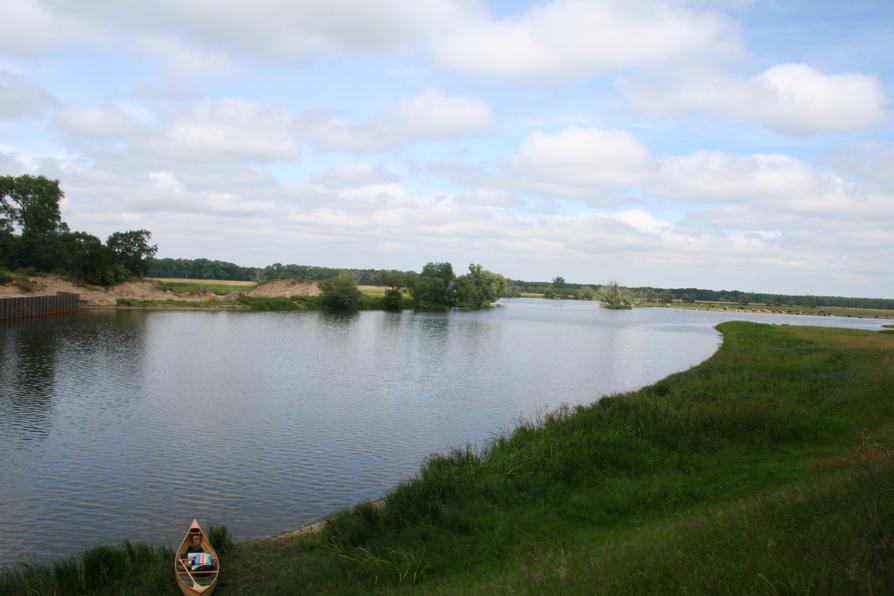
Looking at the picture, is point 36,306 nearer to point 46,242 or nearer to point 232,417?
point 46,242

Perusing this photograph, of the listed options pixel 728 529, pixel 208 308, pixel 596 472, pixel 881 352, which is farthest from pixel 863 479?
pixel 208 308

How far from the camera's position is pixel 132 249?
3784 inches

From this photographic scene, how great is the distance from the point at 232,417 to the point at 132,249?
276 feet

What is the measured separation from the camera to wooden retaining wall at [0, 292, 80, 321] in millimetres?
62219

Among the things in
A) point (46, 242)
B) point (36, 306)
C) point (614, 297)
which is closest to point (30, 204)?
point (46, 242)

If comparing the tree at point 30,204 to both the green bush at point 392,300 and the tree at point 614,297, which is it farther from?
the tree at point 614,297

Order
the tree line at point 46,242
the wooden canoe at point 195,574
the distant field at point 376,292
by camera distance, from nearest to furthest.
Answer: the wooden canoe at point 195,574
the tree line at point 46,242
the distant field at point 376,292

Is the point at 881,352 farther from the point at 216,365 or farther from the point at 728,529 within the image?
the point at 216,365

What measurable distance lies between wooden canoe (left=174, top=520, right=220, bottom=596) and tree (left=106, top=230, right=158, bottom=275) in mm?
95931

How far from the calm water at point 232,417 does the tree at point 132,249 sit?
145ft

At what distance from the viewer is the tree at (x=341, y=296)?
109000mm

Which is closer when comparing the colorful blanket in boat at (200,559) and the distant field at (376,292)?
the colorful blanket in boat at (200,559)

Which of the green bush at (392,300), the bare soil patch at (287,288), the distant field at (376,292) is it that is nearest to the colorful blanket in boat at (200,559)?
the green bush at (392,300)

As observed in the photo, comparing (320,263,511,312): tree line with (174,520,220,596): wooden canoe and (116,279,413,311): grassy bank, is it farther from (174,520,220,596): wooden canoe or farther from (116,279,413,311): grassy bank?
(174,520,220,596): wooden canoe
